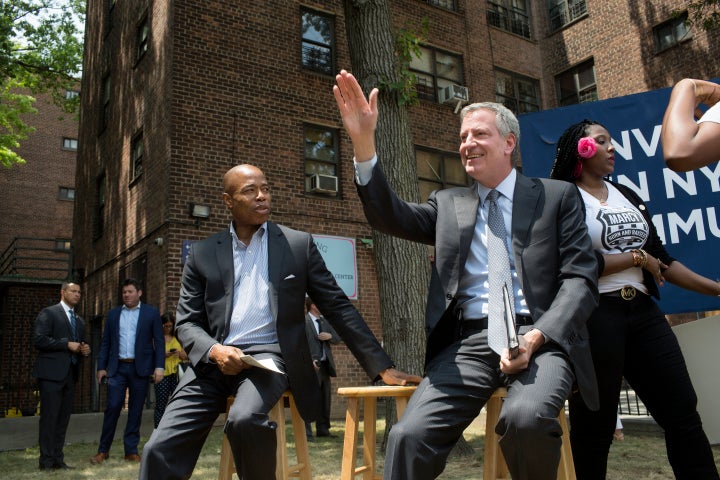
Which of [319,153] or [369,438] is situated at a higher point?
[319,153]

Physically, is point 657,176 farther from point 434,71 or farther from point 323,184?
point 434,71

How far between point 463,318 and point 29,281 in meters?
16.2

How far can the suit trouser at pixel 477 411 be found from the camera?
7.78 feet

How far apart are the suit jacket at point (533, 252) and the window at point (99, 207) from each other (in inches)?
606

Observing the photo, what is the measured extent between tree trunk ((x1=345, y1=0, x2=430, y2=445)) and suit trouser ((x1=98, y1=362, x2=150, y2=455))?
3.15 m

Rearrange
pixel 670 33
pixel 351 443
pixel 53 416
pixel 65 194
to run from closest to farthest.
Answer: pixel 351 443, pixel 53 416, pixel 670 33, pixel 65 194

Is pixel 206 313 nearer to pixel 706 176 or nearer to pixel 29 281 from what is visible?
pixel 706 176

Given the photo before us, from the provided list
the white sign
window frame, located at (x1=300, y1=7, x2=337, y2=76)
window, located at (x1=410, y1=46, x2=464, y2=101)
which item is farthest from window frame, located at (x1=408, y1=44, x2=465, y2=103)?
the white sign

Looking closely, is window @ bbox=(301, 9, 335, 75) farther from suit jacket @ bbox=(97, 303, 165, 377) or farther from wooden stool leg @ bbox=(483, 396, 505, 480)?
wooden stool leg @ bbox=(483, 396, 505, 480)

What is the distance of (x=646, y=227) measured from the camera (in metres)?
3.57

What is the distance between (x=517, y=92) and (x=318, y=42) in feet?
22.5

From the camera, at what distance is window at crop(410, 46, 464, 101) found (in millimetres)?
16766

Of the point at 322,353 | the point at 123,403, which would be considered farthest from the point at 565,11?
the point at 123,403

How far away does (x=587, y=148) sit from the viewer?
141 inches
